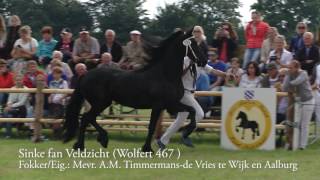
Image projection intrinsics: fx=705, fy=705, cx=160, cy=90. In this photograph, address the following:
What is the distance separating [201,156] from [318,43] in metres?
4.92

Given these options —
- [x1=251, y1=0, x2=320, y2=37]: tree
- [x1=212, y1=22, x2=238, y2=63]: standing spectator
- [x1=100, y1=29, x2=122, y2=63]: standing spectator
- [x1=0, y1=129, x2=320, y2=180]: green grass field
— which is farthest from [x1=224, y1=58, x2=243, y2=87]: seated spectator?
[x1=251, y1=0, x2=320, y2=37]: tree

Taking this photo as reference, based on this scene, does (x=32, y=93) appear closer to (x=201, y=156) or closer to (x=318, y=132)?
(x=201, y=156)

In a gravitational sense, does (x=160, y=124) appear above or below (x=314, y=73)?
below

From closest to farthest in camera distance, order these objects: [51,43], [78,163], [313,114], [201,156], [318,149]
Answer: [78,163]
[201,156]
[318,149]
[313,114]
[51,43]

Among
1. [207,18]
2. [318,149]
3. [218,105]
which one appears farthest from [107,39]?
[207,18]

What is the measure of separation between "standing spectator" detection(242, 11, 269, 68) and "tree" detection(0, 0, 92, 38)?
41.2 metres

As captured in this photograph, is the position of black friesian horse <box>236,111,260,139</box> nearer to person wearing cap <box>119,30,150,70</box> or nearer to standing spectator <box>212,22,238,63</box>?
person wearing cap <box>119,30,150,70</box>

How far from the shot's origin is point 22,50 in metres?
15.1

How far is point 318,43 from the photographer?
14789 mm

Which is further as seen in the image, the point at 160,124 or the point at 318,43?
Result: the point at 318,43

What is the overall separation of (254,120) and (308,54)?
259 cm

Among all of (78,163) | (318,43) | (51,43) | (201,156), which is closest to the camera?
(78,163)

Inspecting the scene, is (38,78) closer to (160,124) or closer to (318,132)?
(160,124)

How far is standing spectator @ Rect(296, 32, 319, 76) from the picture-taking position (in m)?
13.8
